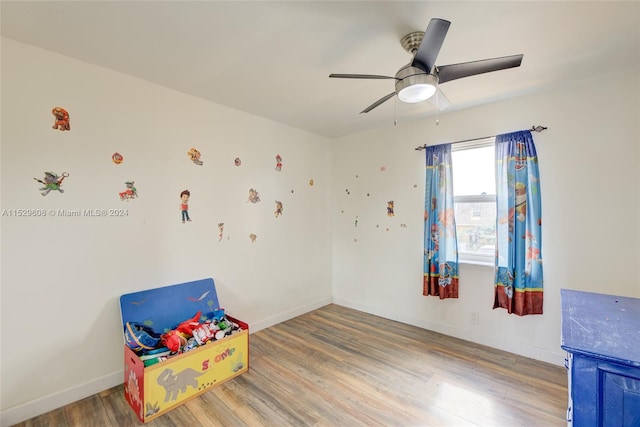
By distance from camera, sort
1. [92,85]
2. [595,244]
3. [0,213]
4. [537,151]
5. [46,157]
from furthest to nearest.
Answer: [537,151]
[595,244]
[92,85]
[46,157]
[0,213]

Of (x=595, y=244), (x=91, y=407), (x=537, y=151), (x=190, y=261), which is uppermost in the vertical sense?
(x=537, y=151)

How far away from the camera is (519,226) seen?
2.48 metres

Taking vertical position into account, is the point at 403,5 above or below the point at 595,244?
above

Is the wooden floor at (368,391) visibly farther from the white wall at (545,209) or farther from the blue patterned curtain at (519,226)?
the blue patterned curtain at (519,226)

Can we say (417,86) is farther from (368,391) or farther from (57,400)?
(57,400)

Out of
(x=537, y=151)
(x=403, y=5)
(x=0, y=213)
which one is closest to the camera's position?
(x=403, y=5)

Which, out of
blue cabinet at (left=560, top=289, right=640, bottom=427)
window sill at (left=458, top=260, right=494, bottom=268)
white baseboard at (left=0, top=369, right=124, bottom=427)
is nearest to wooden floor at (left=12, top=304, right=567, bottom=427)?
white baseboard at (left=0, top=369, right=124, bottom=427)

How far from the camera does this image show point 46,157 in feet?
6.14

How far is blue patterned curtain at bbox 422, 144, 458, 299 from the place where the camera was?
2883 mm

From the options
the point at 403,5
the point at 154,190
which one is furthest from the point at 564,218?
the point at 154,190

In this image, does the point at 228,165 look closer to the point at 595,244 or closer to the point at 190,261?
the point at 190,261

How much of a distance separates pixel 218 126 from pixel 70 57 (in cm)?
113

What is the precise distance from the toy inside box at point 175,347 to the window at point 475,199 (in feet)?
7.83

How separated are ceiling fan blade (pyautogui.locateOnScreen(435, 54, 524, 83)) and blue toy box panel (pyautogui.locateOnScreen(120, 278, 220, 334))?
252 cm
